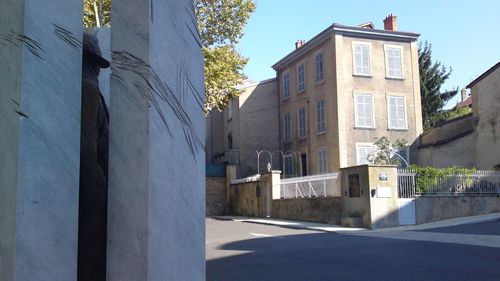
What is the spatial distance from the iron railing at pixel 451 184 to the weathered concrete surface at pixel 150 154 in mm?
17616

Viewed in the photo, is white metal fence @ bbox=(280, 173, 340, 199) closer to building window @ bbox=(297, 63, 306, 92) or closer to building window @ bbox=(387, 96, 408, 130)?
building window @ bbox=(387, 96, 408, 130)

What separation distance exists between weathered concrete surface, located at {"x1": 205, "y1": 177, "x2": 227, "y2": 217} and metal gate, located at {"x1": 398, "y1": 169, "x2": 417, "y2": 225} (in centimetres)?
1556

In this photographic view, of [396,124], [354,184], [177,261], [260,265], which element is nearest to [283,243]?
[260,265]

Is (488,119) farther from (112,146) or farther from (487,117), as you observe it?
(112,146)

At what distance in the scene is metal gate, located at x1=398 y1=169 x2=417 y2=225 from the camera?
18625 millimetres

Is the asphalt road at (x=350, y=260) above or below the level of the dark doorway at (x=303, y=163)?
below

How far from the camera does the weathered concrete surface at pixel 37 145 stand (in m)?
1.92

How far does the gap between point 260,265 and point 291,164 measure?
23.1m

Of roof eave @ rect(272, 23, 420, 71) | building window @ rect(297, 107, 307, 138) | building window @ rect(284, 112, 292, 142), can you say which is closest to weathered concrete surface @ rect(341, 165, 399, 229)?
roof eave @ rect(272, 23, 420, 71)

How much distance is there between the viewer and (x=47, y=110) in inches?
81.1

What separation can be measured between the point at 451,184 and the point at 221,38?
1038 centimetres

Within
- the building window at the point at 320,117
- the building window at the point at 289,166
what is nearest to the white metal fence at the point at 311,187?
the building window at the point at 320,117

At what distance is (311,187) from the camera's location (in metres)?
22.7

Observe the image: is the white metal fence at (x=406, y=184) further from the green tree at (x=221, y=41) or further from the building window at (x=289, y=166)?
the building window at (x=289, y=166)
